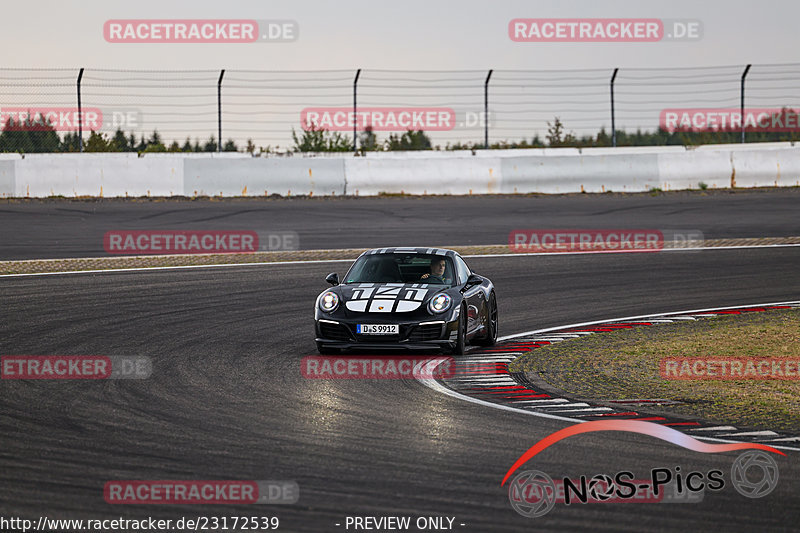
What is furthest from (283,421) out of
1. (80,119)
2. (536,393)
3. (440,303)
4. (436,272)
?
(80,119)

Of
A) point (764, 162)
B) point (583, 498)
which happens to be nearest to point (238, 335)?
point (583, 498)

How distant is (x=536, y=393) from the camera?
9945 mm

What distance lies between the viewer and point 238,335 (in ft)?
42.8

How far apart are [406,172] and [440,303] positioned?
1587 cm

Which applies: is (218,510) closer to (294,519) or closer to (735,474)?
(294,519)

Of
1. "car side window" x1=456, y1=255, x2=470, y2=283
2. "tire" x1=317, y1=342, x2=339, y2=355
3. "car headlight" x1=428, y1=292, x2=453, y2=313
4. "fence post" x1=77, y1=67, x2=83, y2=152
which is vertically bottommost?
"tire" x1=317, y1=342, x2=339, y2=355

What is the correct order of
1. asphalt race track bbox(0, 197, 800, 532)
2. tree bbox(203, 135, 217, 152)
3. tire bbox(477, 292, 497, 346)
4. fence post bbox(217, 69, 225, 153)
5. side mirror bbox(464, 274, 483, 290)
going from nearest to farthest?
asphalt race track bbox(0, 197, 800, 532)
side mirror bbox(464, 274, 483, 290)
tire bbox(477, 292, 497, 346)
fence post bbox(217, 69, 225, 153)
tree bbox(203, 135, 217, 152)

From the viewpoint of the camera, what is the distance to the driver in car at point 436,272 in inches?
494

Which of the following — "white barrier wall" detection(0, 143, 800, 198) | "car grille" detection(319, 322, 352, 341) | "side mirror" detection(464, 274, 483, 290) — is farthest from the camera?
"white barrier wall" detection(0, 143, 800, 198)

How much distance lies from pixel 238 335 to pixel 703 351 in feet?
17.0

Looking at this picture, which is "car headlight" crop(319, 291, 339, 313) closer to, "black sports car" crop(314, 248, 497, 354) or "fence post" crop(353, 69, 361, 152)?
"black sports car" crop(314, 248, 497, 354)

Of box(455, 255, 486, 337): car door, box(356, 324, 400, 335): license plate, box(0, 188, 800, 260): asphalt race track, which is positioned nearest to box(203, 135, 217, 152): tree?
box(0, 188, 800, 260): asphalt race track

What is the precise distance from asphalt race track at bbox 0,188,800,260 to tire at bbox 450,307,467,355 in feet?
30.8

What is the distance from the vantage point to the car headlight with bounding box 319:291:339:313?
38.6 feet
